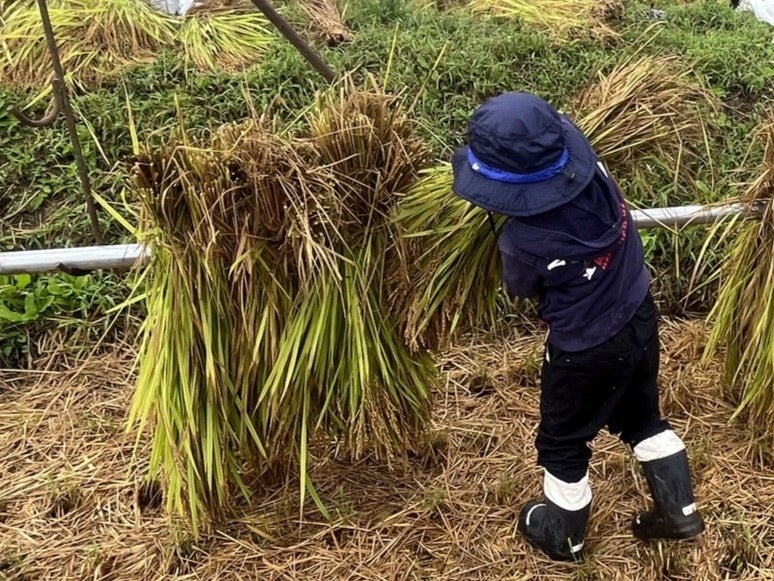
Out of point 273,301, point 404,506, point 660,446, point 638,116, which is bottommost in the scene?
point 404,506

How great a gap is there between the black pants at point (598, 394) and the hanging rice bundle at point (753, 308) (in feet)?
1.36

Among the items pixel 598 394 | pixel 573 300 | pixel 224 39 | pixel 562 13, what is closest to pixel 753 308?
pixel 598 394

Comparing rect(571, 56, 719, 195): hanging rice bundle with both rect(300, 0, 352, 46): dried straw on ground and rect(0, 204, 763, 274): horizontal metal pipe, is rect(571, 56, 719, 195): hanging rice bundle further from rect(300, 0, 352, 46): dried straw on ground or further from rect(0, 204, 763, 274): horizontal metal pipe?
rect(300, 0, 352, 46): dried straw on ground

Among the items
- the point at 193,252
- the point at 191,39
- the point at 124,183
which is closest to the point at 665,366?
the point at 193,252

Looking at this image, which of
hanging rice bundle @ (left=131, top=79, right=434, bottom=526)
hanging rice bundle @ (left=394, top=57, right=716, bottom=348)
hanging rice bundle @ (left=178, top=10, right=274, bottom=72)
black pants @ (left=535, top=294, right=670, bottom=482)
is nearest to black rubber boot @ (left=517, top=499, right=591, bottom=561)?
black pants @ (left=535, top=294, right=670, bottom=482)

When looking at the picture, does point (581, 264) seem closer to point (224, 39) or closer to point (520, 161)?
point (520, 161)

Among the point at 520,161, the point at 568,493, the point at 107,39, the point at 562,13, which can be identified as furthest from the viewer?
the point at 562,13

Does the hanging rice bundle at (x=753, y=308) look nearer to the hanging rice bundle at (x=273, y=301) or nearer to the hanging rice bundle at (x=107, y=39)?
the hanging rice bundle at (x=273, y=301)

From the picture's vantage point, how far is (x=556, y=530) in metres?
2.17

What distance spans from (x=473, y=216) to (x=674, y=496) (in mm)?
914

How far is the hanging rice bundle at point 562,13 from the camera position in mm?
4273

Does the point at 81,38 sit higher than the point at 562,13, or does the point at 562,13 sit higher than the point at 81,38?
the point at 81,38

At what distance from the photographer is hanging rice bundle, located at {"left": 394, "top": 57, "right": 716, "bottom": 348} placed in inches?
78.3

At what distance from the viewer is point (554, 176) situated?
70.6 inches
